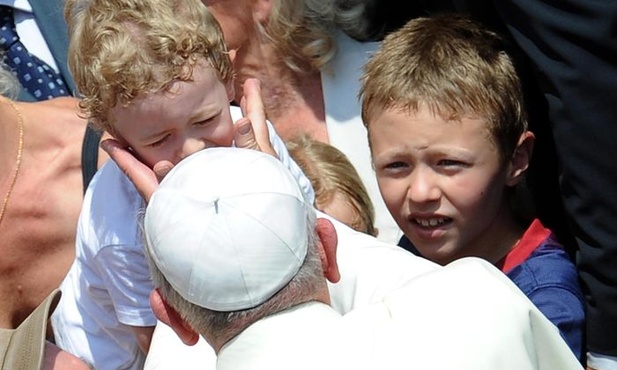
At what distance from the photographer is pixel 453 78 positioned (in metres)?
2.50

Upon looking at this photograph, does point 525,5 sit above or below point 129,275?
above

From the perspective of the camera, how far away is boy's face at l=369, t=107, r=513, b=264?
8.07ft

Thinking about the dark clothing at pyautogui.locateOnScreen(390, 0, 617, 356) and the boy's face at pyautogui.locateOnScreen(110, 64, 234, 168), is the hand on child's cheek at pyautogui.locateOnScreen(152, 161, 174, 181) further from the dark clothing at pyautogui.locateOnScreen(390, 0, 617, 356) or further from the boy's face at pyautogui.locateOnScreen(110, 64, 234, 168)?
the dark clothing at pyautogui.locateOnScreen(390, 0, 617, 356)

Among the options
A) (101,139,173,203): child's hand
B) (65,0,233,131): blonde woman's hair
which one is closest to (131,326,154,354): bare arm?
(101,139,173,203): child's hand

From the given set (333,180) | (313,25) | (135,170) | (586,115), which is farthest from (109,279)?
(586,115)

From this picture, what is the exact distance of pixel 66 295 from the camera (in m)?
2.81

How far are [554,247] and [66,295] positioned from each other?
111 centimetres

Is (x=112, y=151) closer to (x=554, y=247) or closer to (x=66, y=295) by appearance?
(x=66, y=295)

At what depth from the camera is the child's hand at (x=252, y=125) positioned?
7.95 feet

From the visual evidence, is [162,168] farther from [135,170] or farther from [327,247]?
[327,247]

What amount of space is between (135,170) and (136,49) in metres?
0.24

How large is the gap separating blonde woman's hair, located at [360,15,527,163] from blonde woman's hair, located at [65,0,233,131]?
34 cm

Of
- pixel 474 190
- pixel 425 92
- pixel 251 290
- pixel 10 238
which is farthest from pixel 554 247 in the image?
pixel 10 238

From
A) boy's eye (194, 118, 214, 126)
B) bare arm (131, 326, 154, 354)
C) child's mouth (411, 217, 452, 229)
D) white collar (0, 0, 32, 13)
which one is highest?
boy's eye (194, 118, 214, 126)
